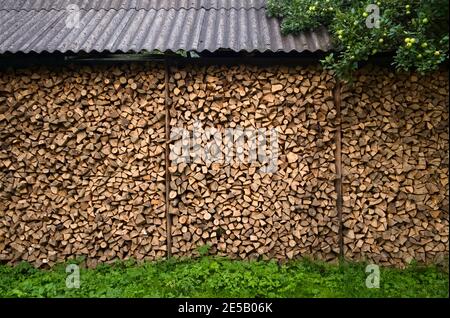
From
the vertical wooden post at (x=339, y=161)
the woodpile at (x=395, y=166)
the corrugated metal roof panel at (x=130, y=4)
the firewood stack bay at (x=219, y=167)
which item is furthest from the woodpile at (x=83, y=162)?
the woodpile at (x=395, y=166)

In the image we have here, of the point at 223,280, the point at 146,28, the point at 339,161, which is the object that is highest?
the point at 146,28

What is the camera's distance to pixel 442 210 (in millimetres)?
4867

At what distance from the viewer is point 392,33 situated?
422cm

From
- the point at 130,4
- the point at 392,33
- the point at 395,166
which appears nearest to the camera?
the point at 392,33

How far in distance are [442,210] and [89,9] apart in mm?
5589

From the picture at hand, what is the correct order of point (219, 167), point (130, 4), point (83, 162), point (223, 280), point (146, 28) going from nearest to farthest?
point (223, 280) → point (219, 167) → point (83, 162) → point (146, 28) → point (130, 4)

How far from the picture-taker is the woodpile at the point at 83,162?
5.05 meters

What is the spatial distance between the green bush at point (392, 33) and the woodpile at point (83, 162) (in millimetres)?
2208

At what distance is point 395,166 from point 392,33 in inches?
63.0

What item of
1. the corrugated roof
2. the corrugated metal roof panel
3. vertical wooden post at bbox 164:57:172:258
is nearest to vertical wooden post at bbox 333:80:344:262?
the corrugated roof

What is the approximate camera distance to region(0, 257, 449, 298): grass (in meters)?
4.29

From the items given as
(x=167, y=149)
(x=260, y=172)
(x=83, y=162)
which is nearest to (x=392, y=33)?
(x=260, y=172)

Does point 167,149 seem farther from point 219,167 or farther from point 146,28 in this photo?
point 146,28

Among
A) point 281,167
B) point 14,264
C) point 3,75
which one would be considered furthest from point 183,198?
point 3,75
